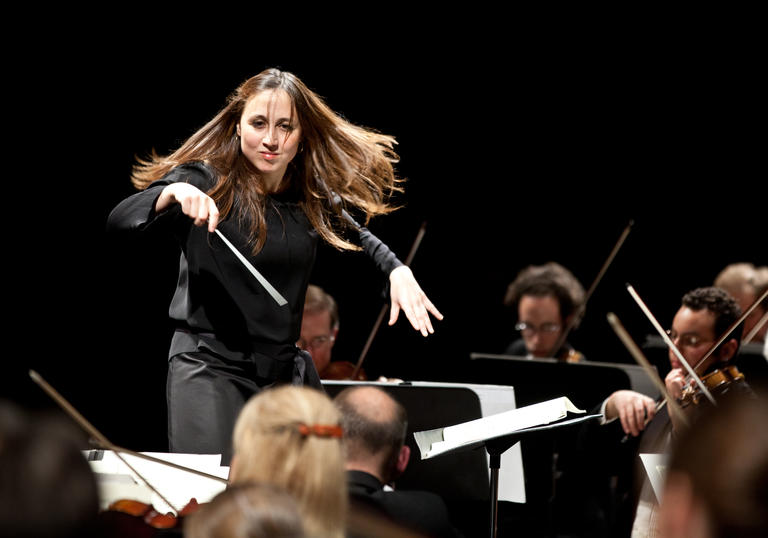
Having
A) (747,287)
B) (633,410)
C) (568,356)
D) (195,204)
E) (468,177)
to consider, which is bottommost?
(633,410)

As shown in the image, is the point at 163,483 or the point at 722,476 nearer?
the point at 722,476

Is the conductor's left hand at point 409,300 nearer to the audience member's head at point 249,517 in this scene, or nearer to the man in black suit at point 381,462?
the man in black suit at point 381,462

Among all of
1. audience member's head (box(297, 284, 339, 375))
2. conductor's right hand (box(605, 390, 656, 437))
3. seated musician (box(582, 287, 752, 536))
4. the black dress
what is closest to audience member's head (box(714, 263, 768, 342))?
seated musician (box(582, 287, 752, 536))

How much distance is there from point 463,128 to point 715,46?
1.53 m

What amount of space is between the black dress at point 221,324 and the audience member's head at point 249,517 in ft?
3.96

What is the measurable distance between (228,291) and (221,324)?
0.08 m

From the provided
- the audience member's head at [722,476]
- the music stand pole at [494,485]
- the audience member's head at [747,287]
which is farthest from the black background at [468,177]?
the audience member's head at [722,476]

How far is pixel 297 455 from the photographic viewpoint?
141 cm

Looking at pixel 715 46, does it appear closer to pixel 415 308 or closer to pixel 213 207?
pixel 415 308

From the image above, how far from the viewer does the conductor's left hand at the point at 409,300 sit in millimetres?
2520

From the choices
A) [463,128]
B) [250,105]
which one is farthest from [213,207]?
[463,128]

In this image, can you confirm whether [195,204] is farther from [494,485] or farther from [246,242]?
[494,485]

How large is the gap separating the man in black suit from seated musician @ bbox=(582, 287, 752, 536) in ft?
3.45

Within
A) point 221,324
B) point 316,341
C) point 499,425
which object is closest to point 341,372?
point 316,341
